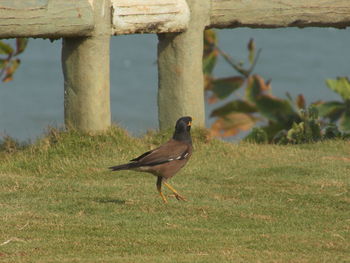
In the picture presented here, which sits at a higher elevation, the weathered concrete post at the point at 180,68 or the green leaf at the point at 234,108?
the weathered concrete post at the point at 180,68

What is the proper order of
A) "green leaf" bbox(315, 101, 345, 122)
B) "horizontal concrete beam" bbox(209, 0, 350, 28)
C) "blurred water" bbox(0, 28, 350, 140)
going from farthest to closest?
"blurred water" bbox(0, 28, 350, 140)
"green leaf" bbox(315, 101, 345, 122)
"horizontal concrete beam" bbox(209, 0, 350, 28)

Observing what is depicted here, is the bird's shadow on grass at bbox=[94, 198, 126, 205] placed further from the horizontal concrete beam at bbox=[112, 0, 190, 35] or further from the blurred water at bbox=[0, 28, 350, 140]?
the blurred water at bbox=[0, 28, 350, 140]

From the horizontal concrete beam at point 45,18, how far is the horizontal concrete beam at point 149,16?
0.41 meters

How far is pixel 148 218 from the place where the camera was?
9.29 metres

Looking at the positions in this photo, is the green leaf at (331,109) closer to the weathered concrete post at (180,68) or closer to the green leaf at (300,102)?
the green leaf at (300,102)

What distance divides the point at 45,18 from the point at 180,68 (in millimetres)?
2013

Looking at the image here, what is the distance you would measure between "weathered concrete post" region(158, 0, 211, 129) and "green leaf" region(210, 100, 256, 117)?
0.91 metres

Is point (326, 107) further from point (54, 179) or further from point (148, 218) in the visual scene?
point (148, 218)

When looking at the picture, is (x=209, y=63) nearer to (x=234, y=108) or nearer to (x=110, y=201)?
(x=234, y=108)

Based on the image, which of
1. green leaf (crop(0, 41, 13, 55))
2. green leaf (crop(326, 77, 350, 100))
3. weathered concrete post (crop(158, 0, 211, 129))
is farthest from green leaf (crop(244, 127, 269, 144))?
green leaf (crop(0, 41, 13, 55))

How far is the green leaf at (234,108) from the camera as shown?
13.4 meters

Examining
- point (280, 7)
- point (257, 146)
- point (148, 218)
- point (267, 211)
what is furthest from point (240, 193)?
point (280, 7)

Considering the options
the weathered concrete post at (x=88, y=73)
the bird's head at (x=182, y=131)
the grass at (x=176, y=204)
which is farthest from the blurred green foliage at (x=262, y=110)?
the bird's head at (x=182, y=131)

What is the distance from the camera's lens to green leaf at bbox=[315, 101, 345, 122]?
13969 millimetres
